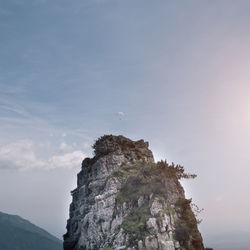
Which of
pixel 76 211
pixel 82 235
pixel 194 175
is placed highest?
pixel 194 175

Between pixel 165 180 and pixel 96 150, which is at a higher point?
pixel 96 150

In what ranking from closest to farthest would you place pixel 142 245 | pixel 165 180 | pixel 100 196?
1. pixel 142 245
2. pixel 165 180
3. pixel 100 196

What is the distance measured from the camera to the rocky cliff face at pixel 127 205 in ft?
116

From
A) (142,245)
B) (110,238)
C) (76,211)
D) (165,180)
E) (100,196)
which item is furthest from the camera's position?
(76,211)

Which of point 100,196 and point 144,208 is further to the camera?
point 100,196

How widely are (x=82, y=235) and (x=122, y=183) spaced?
37.0ft

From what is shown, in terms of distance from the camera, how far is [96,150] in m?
54.4

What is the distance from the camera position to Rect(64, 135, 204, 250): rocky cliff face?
35.3m

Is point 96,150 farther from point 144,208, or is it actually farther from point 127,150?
point 144,208

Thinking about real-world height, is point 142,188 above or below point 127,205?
above

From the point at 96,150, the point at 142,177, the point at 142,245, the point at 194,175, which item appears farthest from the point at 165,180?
the point at 96,150

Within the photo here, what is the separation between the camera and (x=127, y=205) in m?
40.5

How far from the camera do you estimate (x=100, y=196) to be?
43562 mm

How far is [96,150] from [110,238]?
66.4ft
